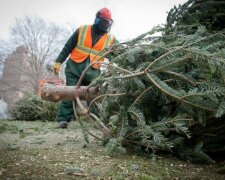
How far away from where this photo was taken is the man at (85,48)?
16.4 feet

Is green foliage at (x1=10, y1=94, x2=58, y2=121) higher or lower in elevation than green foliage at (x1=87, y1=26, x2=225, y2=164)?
lower

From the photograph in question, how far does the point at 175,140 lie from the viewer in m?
2.56

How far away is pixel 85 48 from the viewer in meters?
5.09

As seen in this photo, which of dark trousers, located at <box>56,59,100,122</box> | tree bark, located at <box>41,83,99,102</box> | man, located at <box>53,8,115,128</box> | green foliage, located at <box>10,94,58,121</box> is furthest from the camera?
green foliage, located at <box>10,94,58,121</box>

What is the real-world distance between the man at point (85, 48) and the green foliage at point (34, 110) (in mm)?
3770

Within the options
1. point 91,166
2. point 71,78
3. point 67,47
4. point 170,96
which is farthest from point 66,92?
point 67,47

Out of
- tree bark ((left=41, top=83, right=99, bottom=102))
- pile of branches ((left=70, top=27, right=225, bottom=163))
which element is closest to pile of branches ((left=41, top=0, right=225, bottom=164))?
pile of branches ((left=70, top=27, right=225, bottom=163))

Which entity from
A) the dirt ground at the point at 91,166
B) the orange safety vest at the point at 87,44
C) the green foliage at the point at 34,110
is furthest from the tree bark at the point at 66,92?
the green foliage at the point at 34,110

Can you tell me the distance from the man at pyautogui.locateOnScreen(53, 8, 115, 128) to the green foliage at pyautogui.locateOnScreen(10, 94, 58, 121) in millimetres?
3770

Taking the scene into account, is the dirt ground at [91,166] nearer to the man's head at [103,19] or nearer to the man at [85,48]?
the man at [85,48]

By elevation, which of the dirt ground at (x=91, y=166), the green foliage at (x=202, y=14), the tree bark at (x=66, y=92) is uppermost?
the green foliage at (x=202, y=14)

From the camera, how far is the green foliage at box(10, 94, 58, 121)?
29.3ft

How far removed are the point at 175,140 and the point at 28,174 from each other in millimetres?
1282

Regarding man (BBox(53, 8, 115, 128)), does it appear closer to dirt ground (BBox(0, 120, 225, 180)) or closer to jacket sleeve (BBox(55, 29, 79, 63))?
jacket sleeve (BBox(55, 29, 79, 63))
